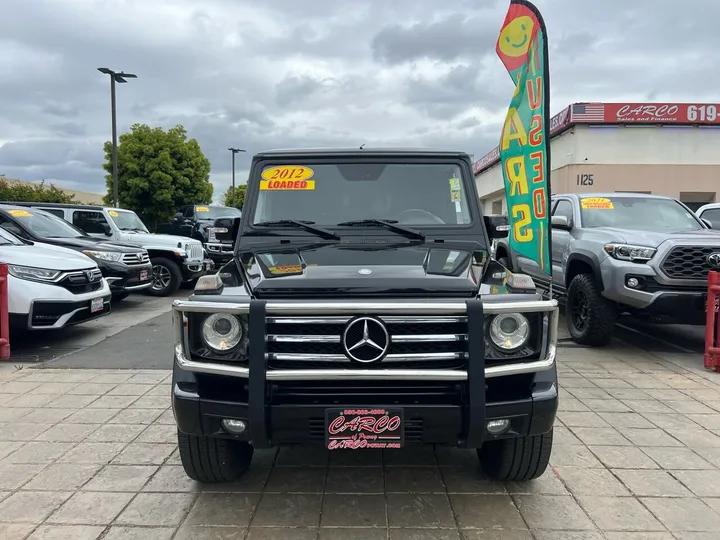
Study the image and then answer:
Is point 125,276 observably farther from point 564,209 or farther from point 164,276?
point 564,209

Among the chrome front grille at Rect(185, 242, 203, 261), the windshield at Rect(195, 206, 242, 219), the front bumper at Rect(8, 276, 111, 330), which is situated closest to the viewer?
the front bumper at Rect(8, 276, 111, 330)

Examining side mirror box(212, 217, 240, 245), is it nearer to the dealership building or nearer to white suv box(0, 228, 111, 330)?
white suv box(0, 228, 111, 330)

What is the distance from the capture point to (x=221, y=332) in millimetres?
2602

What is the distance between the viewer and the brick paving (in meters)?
2.77

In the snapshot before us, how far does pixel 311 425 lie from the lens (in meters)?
2.49

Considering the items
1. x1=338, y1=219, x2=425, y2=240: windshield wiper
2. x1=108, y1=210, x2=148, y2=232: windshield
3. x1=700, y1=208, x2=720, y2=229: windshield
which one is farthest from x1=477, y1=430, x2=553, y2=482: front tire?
x1=108, y1=210, x2=148, y2=232: windshield

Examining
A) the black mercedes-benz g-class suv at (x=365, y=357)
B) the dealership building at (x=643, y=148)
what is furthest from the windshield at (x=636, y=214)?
the dealership building at (x=643, y=148)

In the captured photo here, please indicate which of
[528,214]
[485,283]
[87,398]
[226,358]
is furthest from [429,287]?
[528,214]

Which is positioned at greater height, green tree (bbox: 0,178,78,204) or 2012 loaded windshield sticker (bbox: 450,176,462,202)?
green tree (bbox: 0,178,78,204)

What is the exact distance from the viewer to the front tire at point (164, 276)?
11.3 meters

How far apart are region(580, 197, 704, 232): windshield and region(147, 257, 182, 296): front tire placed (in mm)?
7898

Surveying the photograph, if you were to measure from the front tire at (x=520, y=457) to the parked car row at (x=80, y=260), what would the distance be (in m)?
5.41

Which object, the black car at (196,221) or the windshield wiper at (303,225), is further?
the black car at (196,221)

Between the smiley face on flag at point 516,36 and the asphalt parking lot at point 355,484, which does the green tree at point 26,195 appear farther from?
the smiley face on flag at point 516,36
